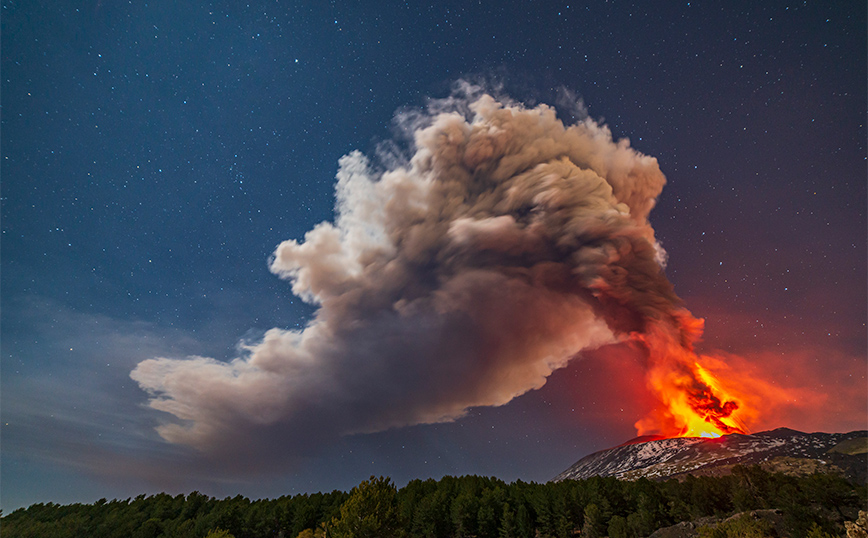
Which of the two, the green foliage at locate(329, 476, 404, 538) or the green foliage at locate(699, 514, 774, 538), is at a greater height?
the green foliage at locate(329, 476, 404, 538)

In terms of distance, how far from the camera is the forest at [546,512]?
78000 mm

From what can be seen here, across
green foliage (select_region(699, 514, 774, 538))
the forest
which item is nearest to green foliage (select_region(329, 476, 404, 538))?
the forest

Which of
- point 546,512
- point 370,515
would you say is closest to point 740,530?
point 546,512

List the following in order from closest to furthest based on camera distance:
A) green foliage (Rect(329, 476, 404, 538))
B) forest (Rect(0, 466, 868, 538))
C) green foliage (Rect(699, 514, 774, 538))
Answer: green foliage (Rect(329, 476, 404, 538)) < green foliage (Rect(699, 514, 774, 538)) < forest (Rect(0, 466, 868, 538))

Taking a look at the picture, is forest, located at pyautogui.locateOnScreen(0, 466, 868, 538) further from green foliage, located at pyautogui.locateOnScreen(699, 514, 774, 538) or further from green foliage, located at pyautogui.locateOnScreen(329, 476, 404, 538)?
green foliage, located at pyautogui.locateOnScreen(329, 476, 404, 538)

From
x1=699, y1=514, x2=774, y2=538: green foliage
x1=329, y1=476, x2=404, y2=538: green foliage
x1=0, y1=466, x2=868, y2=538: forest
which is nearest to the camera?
x1=329, y1=476, x2=404, y2=538: green foliage

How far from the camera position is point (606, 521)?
85750mm

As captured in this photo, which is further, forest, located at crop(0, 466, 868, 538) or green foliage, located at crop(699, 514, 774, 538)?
forest, located at crop(0, 466, 868, 538)

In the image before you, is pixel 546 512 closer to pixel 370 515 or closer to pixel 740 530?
pixel 740 530

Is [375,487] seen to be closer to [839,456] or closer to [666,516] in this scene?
[666,516]

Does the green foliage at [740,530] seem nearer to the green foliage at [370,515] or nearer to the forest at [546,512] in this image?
the forest at [546,512]

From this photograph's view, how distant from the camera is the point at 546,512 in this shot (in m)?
91.7

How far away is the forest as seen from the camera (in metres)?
78.0

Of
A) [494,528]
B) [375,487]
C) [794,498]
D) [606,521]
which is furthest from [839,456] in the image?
[375,487]
